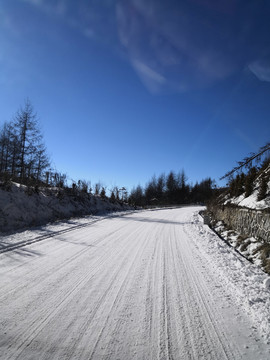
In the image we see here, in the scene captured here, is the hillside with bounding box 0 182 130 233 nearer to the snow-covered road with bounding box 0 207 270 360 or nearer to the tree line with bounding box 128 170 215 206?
the snow-covered road with bounding box 0 207 270 360

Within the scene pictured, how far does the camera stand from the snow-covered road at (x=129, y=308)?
7.23ft

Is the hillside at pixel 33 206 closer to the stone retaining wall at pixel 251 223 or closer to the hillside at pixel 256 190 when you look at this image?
the stone retaining wall at pixel 251 223

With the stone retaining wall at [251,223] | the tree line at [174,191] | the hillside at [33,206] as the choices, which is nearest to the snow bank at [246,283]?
the stone retaining wall at [251,223]

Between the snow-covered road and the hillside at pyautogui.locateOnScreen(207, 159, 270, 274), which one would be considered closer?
the snow-covered road

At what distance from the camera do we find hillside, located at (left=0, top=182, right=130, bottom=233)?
9.91m

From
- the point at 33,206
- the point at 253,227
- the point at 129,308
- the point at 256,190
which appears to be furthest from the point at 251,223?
the point at 33,206

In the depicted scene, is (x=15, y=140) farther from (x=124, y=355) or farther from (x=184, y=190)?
(x=184, y=190)

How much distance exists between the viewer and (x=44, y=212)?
12703mm

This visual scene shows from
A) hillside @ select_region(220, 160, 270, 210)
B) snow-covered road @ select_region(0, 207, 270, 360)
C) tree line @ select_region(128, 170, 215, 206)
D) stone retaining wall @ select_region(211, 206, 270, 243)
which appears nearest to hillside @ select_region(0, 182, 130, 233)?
snow-covered road @ select_region(0, 207, 270, 360)

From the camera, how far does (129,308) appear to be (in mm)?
2984

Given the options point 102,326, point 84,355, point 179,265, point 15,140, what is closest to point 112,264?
point 179,265

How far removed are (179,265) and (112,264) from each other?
5.47 ft

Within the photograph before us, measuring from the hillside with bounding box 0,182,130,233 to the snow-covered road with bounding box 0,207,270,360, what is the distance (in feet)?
17.2

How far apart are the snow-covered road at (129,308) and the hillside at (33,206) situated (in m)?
5.24
